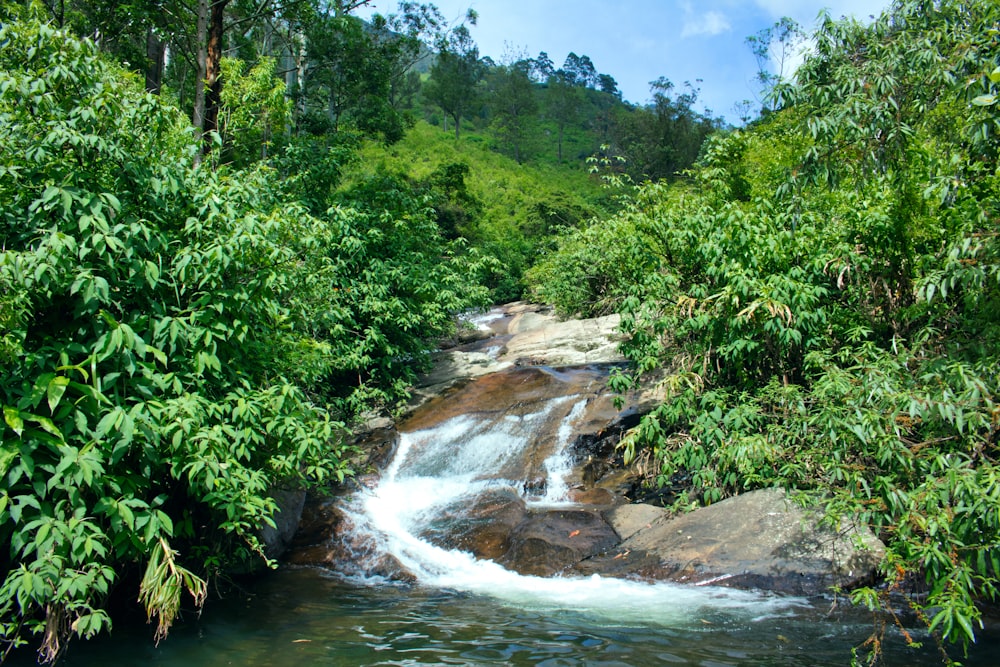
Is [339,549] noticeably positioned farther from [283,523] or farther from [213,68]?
[213,68]

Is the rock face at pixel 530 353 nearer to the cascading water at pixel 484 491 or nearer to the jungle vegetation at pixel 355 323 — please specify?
the cascading water at pixel 484 491

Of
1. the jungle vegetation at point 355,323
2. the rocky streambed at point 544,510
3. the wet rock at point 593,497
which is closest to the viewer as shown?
the jungle vegetation at point 355,323

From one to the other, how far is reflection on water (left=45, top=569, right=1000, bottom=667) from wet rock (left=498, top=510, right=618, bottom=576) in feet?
3.80

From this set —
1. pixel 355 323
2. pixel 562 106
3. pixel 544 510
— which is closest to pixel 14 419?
pixel 544 510

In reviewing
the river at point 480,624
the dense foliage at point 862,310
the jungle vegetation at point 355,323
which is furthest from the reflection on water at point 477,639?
the dense foliage at point 862,310

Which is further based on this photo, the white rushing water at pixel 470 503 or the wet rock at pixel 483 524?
the wet rock at pixel 483 524

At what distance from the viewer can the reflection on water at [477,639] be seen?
5.30 meters

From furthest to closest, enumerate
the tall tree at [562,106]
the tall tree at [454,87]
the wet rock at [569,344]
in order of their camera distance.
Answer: the tall tree at [562,106] < the tall tree at [454,87] < the wet rock at [569,344]

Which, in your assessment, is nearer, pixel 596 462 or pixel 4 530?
pixel 4 530

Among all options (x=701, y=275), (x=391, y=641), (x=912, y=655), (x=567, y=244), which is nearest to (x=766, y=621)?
(x=912, y=655)

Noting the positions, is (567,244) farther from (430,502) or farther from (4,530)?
(4,530)

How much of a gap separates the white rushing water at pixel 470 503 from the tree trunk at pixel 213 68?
5.75 m

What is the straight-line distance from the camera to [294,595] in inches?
281

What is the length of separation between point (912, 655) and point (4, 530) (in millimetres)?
6766
